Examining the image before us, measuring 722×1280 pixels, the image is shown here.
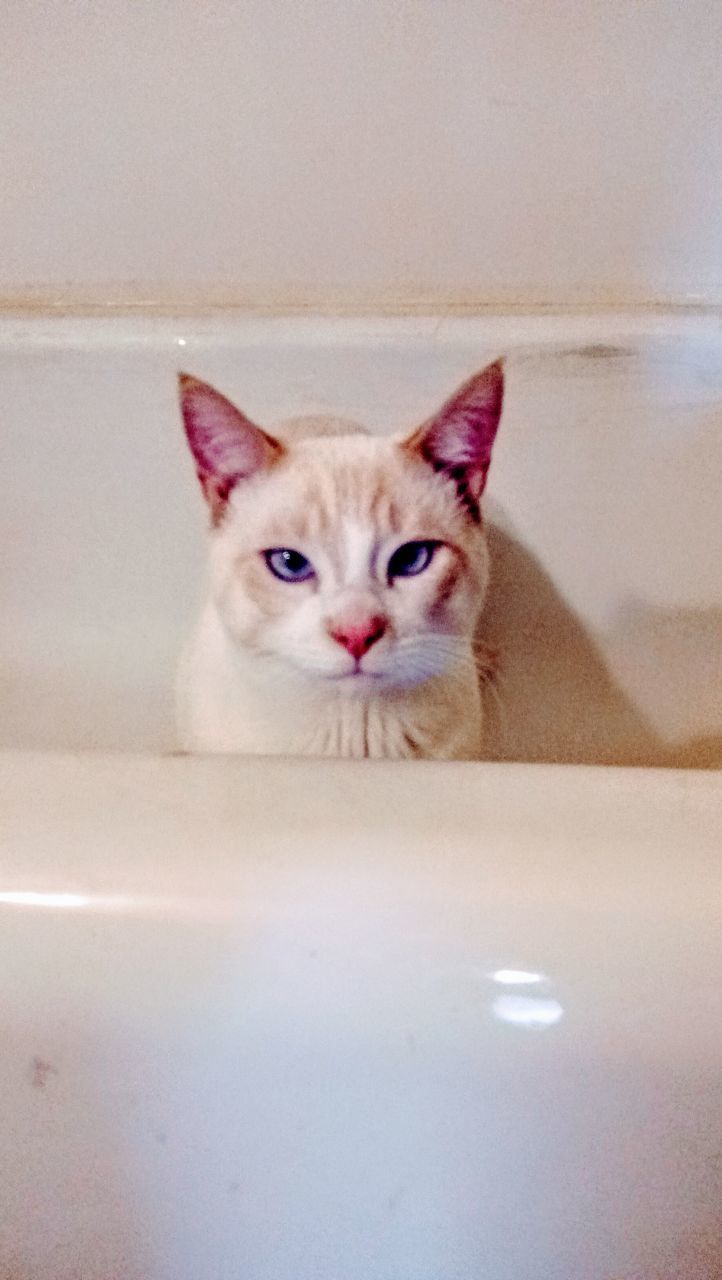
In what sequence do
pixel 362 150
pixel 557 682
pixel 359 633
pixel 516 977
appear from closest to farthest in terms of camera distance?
pixel 516 977, pixel 359 633, pixel 362 150, pixel 557 682

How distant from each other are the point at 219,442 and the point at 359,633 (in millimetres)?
151

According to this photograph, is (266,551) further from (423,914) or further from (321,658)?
(423,914)

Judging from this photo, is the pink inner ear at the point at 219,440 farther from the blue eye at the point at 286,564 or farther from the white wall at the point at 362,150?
the white wall at the point at 362,150

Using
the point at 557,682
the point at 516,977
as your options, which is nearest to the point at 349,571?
the point at 516,977

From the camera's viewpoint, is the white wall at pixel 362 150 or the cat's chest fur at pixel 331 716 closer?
the cat's chest fur at pixel 331 716

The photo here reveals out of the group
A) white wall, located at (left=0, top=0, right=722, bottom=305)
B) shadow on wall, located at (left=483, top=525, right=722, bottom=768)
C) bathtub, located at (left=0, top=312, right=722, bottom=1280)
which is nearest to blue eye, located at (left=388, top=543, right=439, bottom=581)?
bathtub, located at (left=0, top=312, right=722, bottom=1280)

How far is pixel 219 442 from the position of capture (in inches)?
24.5

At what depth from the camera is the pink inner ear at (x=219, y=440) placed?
584 millimetres

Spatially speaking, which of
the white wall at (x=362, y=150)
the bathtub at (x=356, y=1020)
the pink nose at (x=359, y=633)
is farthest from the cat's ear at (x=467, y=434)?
the white wall at (x=362, y=150)

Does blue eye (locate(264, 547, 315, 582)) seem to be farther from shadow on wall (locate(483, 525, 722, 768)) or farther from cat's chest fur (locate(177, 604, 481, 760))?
shadow on wall (locate(483, 525, 722, 768))

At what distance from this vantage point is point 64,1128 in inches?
15.4

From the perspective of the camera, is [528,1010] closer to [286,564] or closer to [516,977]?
[516,977]

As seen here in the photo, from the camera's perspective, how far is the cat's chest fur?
2.15 ft

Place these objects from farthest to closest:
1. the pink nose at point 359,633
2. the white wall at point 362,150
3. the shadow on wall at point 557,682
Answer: the shadow on wall at point 557,682
the white wall at point 362,150
the pink nose at point 359,633
